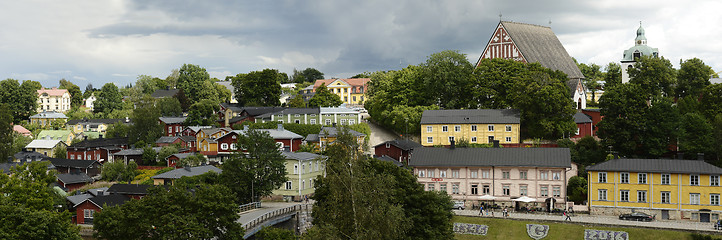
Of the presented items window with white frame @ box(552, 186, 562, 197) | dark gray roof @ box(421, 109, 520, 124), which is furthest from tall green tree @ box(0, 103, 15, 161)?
window with white frame @ box(552, 186, 562, 197)

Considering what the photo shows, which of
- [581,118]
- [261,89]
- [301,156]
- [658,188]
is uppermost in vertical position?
[261,89]

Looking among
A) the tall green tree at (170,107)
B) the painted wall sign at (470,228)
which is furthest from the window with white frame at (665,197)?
the tall green tree at (170,107)

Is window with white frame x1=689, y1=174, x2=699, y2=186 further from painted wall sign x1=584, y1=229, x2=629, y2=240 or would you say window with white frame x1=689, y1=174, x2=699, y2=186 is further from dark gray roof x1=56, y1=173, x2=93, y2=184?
dark gray roof x1=56, y1=173, x2=93, y2=184

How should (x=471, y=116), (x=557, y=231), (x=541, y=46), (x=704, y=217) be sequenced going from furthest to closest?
1. (x=541, y=46)
2. (x=471, y=116)
3. (x=704, y=217)
4. (x=557, y=231)

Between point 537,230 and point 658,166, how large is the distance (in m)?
11.5

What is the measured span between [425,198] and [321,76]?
155 m

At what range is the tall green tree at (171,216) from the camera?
3903cm

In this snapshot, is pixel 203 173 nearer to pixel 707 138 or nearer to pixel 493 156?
pixel 493 156

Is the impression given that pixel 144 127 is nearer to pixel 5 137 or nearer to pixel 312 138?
pixel 5 137

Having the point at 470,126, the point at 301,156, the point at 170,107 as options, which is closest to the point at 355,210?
the point at 301,156

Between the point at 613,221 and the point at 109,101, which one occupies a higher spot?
the point at 109,101

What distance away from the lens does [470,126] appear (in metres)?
75.8

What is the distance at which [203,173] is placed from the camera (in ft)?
214

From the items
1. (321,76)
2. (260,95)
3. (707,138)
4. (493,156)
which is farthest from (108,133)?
(321,76)
